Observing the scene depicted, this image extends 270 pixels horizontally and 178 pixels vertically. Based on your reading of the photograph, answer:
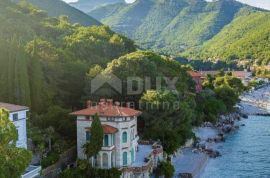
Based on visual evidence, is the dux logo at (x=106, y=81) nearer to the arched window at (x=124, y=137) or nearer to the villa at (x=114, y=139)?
the villa at (x=114, y=139)

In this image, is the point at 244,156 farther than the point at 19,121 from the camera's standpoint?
Yes

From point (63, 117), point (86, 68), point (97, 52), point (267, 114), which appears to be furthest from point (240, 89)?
point (63, 117)

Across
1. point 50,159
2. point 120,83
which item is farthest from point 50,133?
point 120,83

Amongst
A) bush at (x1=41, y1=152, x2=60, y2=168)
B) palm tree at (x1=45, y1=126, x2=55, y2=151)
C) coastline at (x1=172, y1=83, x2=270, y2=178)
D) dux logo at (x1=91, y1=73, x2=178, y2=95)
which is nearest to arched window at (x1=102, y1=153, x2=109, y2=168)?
bush at (x1=41, y1=152, x2=60, y2=168)

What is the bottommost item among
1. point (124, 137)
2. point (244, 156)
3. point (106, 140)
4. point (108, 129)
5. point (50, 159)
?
point (244, 156)

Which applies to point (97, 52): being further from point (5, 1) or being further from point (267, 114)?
point (267, 114)

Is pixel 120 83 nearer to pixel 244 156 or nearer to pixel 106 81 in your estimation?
pixel 106 81

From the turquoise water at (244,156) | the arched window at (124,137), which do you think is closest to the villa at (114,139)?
the arched window at (124,137)
